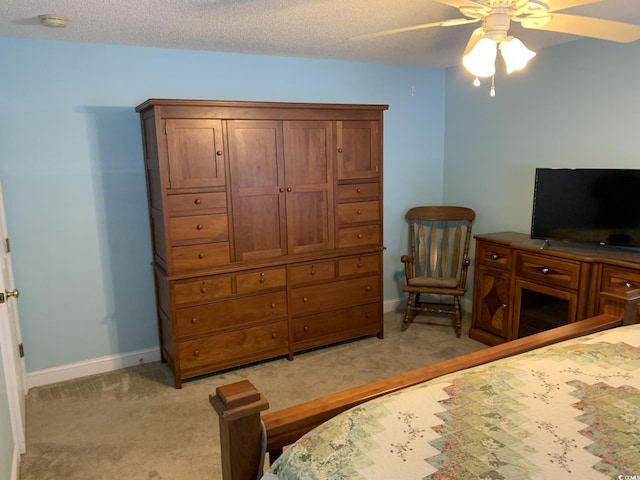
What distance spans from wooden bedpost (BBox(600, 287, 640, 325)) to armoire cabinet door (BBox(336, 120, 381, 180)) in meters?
1.85

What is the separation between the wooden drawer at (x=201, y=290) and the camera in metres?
3.02

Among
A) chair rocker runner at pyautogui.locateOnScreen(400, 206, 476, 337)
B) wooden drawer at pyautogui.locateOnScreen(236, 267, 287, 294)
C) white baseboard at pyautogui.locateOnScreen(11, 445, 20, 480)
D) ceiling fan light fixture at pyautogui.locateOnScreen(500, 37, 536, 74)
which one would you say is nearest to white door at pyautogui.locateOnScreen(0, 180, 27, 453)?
white baseboard at pyautogui.locateOnScreen(11, 445, 20, 480)

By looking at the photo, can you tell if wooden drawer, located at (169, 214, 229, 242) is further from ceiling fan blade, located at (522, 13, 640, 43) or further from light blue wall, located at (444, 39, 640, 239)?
light blue wall, located at (444, 39, 640, 239)

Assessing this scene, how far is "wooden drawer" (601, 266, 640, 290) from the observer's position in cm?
270

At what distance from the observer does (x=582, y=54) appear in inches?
128

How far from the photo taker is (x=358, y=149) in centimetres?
347

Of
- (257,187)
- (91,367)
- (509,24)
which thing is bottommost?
(91,367)

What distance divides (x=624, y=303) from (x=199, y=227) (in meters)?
2.31

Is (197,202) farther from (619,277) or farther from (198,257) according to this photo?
(619,277)

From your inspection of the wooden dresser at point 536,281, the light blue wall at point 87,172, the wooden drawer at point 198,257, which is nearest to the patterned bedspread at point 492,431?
the wooden dresser at point 536,281

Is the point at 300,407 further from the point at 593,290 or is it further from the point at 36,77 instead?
the point at 36,77

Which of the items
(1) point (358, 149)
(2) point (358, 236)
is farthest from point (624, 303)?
(1) point (358, 149)

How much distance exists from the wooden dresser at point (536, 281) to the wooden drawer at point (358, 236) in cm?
79

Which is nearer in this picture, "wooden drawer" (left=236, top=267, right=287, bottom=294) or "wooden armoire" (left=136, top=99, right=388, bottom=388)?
"wooden armoire" (left=136, top=99, right=388, bottom=388)
